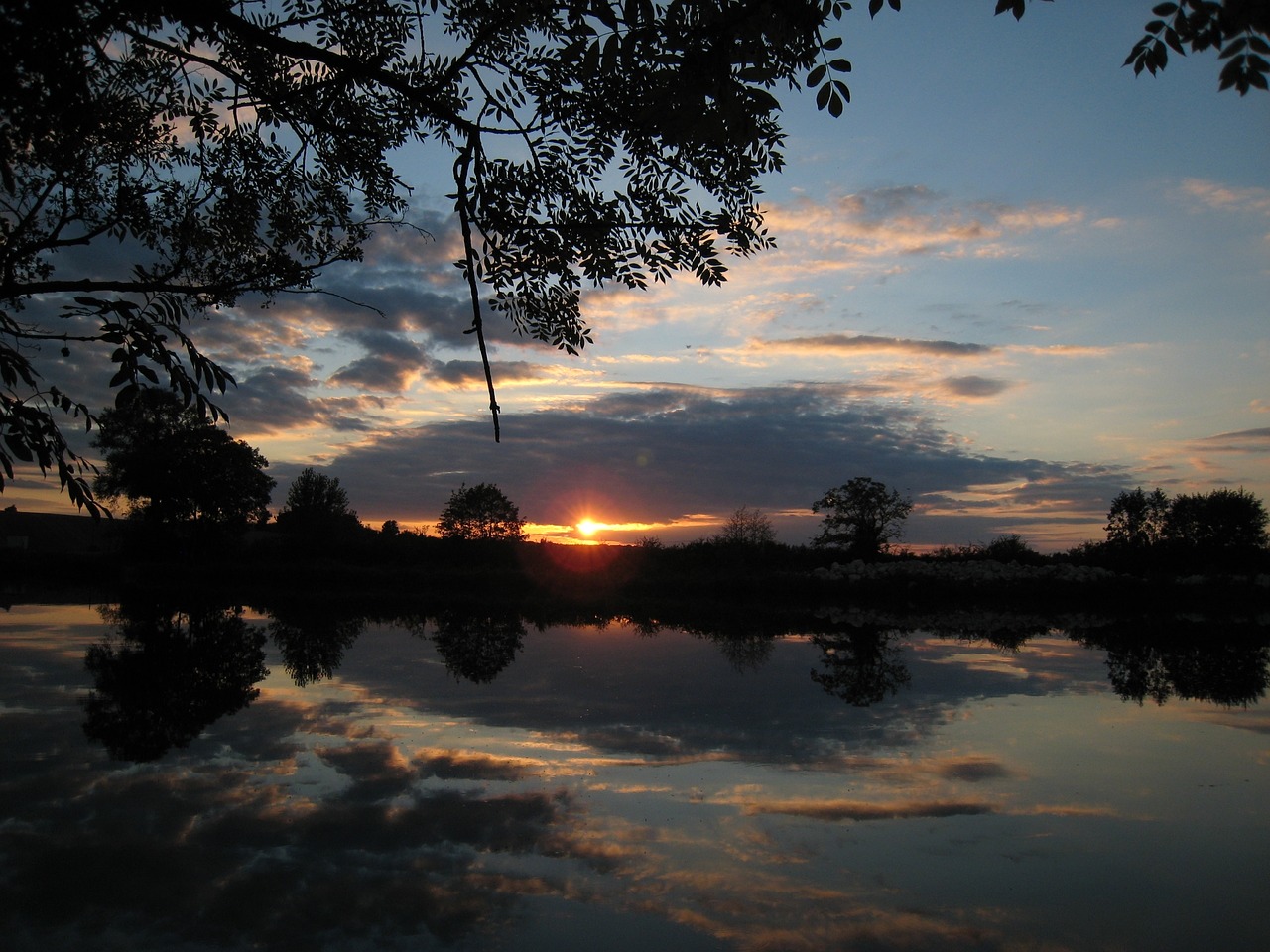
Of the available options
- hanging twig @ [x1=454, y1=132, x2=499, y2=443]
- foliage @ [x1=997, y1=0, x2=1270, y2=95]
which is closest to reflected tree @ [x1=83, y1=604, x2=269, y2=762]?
hanging twig @ [x1=454, y1=132, x2=499, y2=443]

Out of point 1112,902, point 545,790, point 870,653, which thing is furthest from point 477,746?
point 870,653

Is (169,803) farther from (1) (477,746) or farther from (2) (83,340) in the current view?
(2) (83,340)

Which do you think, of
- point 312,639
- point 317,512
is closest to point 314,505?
point 317,512

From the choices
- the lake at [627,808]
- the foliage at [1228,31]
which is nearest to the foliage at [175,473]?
the lake at [627,808]

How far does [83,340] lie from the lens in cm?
514

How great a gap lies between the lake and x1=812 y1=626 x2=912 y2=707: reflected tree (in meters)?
0.10

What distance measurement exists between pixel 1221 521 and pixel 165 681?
4749cm

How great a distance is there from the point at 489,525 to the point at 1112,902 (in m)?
55.1

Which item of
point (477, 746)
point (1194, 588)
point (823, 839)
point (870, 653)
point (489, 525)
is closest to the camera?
point (823, 839)

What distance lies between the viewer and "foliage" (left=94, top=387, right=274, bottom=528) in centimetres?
3938

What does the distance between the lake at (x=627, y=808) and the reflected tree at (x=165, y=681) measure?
2.8 inches

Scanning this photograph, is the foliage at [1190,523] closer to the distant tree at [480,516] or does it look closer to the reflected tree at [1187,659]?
the reflected tree at [1187,659]

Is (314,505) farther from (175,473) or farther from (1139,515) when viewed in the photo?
(1139,515)

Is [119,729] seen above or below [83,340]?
below
